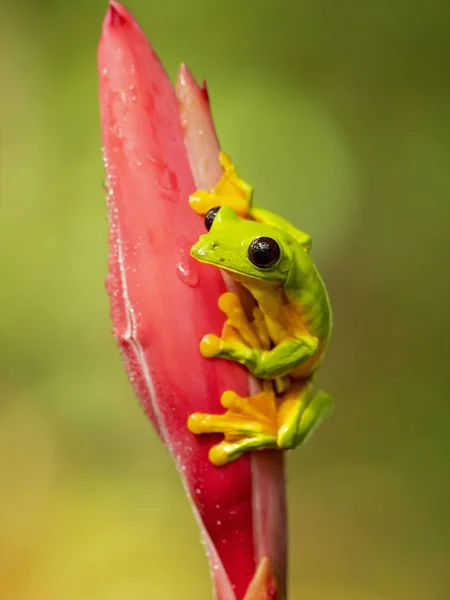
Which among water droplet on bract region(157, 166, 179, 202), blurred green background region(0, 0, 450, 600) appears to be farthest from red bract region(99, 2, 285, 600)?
blurred green background region(0, 0, 450, 600)

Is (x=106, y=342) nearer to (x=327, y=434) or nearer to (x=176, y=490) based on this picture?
(x=176, y=490)

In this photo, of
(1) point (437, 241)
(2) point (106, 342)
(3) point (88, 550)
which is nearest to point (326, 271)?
(1) point (437, 241)

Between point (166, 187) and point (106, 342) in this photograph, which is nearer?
point (166, 187)

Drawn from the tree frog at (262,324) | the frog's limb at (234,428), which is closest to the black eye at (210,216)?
the tree frog at (262,324)

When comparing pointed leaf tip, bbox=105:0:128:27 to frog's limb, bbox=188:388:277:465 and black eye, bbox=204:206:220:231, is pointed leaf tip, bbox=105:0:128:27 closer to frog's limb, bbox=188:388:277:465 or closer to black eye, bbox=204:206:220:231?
black eye, bbox=204:206:220:231

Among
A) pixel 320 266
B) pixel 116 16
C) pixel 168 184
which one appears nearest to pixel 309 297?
pixel 168 184

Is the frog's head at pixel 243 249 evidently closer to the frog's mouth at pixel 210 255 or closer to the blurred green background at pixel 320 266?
the frog's mouth at pixel 210 255
